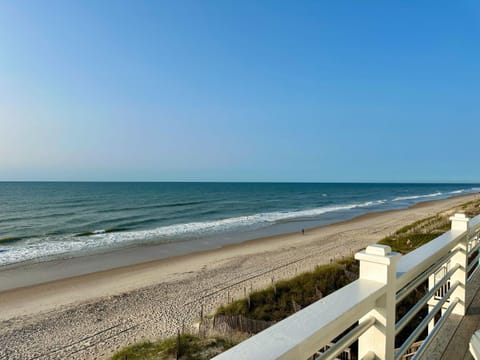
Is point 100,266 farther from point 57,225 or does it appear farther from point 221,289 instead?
point 57,225

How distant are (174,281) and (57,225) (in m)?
18.1

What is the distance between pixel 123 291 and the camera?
11289mm

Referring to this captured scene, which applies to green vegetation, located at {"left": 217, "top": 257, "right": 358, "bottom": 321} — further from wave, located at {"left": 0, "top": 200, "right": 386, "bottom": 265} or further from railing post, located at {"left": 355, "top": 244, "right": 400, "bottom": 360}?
wave, located at {"left": 0, "top": 200, "right": 386, "bottom": 265}

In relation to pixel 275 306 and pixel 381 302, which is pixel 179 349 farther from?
pixel 381 302

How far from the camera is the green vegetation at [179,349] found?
20.7ft

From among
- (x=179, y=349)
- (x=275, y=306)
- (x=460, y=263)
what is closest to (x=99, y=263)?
(x=275, y=306)

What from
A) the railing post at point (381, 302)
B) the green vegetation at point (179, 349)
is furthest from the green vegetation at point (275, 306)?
the railing post at point (381, 302)

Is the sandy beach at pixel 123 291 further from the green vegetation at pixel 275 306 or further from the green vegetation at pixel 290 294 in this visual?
the green vegetation at pixel 290 294

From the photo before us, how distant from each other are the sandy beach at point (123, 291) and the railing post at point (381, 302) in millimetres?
7448

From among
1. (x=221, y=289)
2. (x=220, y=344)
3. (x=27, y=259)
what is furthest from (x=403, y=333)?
A: (x=27, y=259)

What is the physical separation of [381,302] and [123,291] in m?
11.6

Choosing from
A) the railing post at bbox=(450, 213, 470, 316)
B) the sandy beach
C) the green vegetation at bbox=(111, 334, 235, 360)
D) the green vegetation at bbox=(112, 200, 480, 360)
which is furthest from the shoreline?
the railing post at bbox=(450, 213, 470, 316)

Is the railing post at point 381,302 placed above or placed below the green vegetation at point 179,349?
above

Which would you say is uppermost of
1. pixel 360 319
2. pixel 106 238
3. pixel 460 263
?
pixel 360 319
